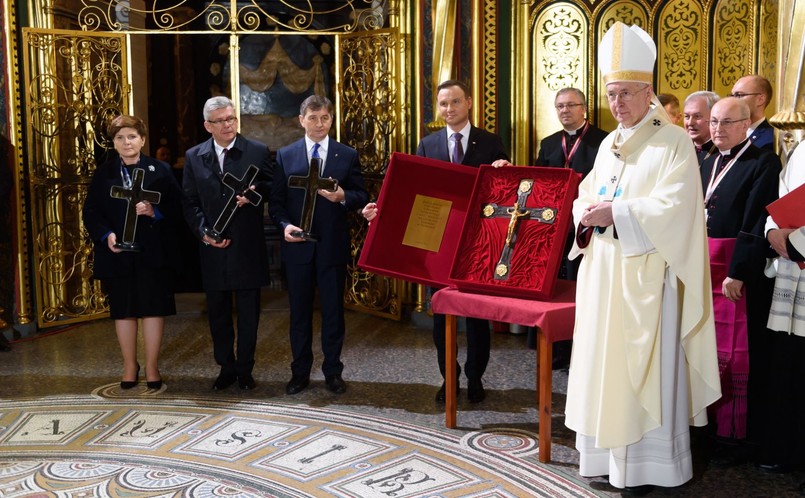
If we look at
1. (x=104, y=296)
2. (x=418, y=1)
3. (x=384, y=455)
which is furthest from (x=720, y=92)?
(x=104, y=296)

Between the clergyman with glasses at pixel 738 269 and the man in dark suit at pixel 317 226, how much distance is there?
79.1 inches

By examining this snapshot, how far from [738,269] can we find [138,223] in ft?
10.9

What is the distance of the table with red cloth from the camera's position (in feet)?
13.1

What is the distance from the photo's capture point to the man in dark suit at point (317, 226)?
16.7 feet

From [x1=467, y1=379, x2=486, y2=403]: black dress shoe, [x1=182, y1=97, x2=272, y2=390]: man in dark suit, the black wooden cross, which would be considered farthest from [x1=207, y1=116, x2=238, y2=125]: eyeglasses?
[x1=467, y1=379, x2=486, y2=403]: black dress shoe

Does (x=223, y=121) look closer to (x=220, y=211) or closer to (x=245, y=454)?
(x=220, y=211)

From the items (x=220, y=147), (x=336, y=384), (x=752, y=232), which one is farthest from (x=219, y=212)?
(x=752, y=232)

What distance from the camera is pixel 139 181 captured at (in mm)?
5152

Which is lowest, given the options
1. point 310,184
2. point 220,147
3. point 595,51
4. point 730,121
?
point 310,184

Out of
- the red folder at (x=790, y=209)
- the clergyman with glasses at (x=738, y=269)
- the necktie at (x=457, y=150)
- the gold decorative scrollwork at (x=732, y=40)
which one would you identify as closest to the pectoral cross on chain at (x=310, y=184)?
the necktie at (x=457, y=150)

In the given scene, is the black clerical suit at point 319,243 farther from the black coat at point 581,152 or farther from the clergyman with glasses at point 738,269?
the clergyman with glasses at point 738,269

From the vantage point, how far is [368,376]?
567 centimetres

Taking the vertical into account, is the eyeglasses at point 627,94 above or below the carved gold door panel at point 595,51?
below

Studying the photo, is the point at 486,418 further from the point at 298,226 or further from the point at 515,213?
the point at 298,226
